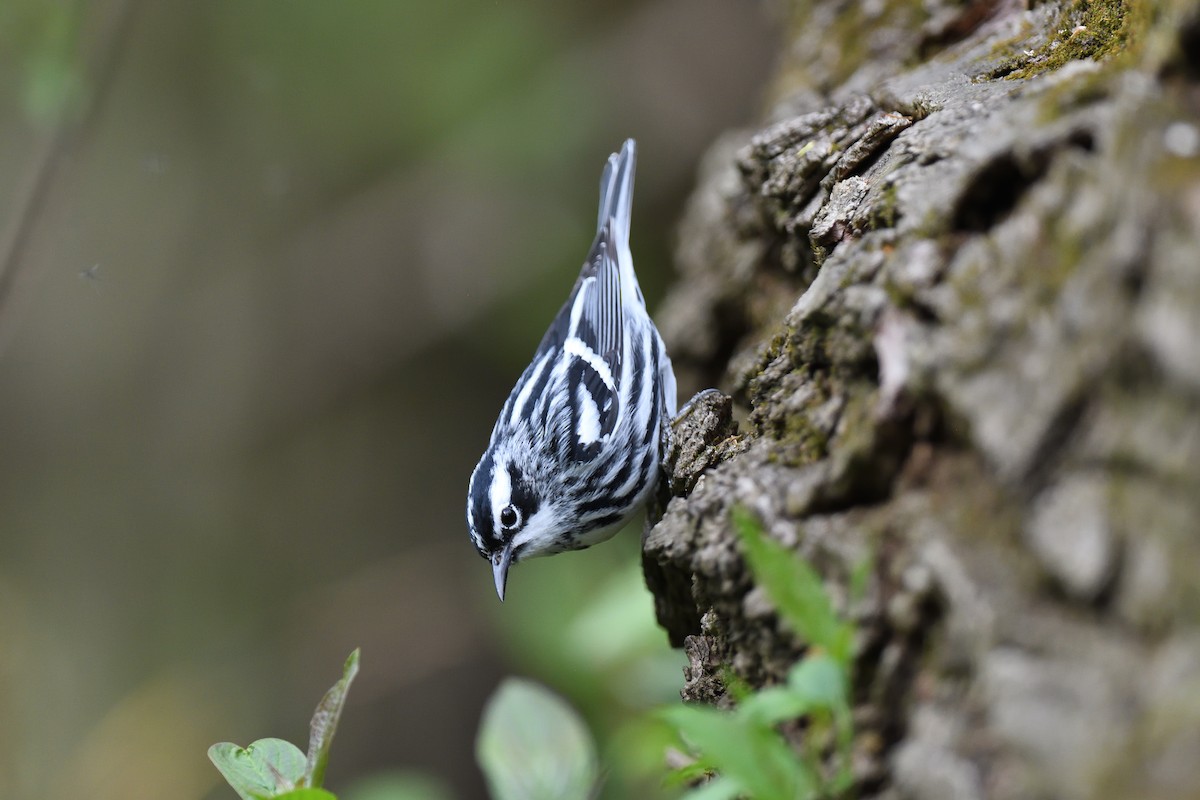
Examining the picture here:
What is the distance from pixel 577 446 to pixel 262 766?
6.27 feet

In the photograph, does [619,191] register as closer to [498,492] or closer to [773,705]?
[498,492]

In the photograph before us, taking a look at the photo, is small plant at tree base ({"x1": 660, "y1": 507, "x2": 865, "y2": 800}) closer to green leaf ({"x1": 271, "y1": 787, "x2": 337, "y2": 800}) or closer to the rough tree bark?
the rough tree bark

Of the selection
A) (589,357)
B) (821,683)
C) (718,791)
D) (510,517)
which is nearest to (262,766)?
(718,791)

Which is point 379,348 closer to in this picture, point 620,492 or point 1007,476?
point 620,492

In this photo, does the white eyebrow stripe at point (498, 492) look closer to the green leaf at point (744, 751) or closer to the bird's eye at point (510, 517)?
the bird's eye at point (510, 517)

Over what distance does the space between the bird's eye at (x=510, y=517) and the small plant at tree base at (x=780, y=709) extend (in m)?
1.99

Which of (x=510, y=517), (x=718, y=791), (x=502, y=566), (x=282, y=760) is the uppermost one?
(x=282, y=760)

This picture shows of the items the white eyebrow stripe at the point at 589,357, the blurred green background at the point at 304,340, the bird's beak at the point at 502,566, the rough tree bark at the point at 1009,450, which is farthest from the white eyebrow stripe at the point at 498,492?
the blurred green background at the point at 304,340

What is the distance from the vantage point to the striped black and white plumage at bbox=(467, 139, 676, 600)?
10.7 ft

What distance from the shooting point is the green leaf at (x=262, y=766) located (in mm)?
1511

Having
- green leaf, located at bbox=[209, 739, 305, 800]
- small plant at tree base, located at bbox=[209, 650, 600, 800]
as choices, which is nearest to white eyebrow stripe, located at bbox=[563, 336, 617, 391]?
small plant at tree base, located at bbox=[209, 650, 600, 800]

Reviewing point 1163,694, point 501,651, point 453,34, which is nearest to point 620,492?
point 1163,694

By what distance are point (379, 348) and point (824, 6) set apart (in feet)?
12.9

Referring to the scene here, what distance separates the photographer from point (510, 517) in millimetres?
3211
